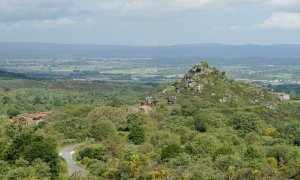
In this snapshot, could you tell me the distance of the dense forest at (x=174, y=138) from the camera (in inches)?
1596

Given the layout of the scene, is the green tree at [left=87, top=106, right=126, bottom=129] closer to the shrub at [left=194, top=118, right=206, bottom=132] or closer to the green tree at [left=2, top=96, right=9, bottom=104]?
the shrub at [left=194, top=118, right=206, bottom=132]

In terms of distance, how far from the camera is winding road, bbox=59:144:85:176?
46625mm

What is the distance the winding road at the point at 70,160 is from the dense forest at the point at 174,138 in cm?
58

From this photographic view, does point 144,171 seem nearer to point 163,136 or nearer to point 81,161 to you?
point 81,161

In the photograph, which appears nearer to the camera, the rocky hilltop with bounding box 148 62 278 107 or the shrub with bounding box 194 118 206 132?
the shrub with bounding box 194 118 206 132

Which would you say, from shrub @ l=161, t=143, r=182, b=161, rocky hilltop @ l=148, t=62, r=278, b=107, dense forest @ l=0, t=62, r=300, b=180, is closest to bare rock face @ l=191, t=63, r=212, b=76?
rocky hilltop @ l=148, t=62, r=278, b=107

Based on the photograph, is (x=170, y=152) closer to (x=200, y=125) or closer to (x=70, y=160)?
(x=70, y=160)

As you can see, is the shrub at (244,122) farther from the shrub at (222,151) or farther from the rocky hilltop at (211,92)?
the shrub at (222,151)

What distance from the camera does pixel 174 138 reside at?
5506cm

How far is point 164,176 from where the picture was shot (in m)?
36.6

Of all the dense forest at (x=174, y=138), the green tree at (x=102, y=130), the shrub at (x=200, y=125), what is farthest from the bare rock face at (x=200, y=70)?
the green tree at (x=102, y=130)

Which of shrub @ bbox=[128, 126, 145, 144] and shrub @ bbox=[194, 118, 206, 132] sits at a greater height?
shrub @ bbox=[128, 126, 145, 144]

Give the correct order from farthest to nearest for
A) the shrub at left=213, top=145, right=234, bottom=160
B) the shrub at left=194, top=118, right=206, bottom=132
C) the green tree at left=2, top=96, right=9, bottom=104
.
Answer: the green tree at left=2, top=96, right=9, bottom=104
the shrub at left=194, top=118, right=206, bottom=132
the shrub at left=213, top=145, right=234, bottom=160

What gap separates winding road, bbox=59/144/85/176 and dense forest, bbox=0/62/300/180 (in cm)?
58
